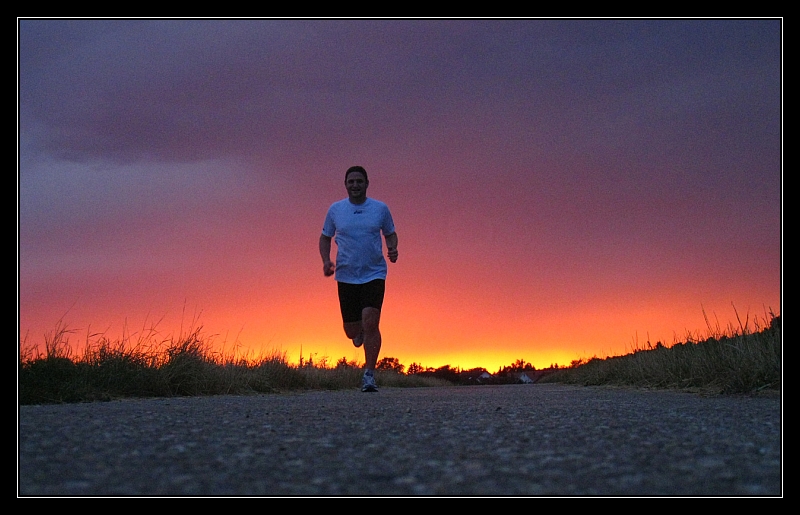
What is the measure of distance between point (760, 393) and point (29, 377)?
5571mm

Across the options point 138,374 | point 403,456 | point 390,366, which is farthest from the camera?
point 390,366

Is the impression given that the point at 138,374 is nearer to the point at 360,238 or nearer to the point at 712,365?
the point at 360,238

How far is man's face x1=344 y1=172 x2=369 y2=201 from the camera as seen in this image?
24.6 ft

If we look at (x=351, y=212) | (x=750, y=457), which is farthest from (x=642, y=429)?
(x=351, y=212)

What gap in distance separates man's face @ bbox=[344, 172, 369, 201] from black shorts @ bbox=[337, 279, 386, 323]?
970 mm

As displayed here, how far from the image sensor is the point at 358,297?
24.4 feet

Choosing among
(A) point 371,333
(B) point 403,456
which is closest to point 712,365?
(A) point 371,333

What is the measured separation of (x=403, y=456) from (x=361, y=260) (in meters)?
5.34

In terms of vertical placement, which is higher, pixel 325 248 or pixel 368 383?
pixel 325 248

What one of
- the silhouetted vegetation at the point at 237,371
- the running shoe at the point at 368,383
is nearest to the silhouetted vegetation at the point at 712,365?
the silhouetted vegetation at the point at 237,371

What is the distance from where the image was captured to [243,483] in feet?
5.57

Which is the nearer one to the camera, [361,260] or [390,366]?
[361,260]

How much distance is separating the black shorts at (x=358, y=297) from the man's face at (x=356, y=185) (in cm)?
97

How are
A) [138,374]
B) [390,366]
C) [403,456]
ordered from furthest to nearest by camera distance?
[390,366] < [138,374] < [403,456]
